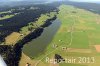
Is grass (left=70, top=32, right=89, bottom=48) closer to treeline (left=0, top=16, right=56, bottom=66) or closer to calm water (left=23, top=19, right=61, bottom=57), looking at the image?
calm water (left=23, top=19, right=61, bottom=57)

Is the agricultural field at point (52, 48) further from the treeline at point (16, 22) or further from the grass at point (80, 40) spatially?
the treeline at point (16, 22)

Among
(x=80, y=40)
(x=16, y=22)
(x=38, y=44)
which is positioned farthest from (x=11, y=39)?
(x=16, y=22)

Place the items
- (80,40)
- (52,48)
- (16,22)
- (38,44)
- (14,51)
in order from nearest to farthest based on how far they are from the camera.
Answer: (14,51), (52,48), (38,44), (80,40), (16,22)

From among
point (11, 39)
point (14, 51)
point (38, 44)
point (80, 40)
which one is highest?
point (14, 51)

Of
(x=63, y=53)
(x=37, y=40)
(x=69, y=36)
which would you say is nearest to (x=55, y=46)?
(x=63, y=53)

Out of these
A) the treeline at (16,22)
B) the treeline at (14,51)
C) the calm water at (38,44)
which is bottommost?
the treeline at (16,22)

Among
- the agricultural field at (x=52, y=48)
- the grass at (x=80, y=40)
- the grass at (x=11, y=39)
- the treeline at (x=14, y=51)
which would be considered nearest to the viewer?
the treeline at (x=14, y=51)

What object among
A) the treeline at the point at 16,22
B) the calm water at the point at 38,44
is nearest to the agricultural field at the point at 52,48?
the calm water at the point at 38,44

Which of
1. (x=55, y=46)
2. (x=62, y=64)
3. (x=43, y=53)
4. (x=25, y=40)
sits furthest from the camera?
(x=25, y=40)

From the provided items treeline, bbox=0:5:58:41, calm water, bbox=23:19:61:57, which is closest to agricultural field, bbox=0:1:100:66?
calm water, bbox=23:19:61:57

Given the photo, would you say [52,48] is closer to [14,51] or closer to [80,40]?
[14,51]

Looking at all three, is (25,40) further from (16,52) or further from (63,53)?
(63,53)
